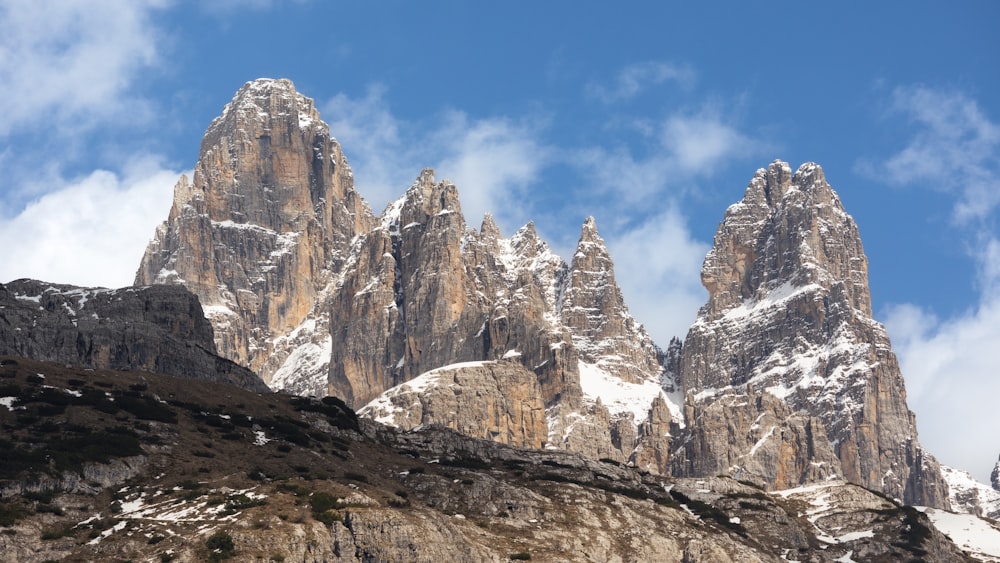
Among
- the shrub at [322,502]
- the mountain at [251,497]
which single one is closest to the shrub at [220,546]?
the mountain at [251,497]

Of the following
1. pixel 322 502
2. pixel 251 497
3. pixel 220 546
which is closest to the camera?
pixel 220 546

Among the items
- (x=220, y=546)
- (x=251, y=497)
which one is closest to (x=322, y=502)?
(x=251, y=497)

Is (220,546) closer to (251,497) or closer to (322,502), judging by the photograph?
(251,497)

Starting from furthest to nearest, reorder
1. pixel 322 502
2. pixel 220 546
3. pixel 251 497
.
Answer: pixel 251 497, pixel 322 502, pixel 220 546

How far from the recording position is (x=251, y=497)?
481 ft

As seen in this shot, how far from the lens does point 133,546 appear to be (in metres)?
131

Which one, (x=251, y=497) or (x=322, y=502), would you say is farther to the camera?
(x=251, y=497)

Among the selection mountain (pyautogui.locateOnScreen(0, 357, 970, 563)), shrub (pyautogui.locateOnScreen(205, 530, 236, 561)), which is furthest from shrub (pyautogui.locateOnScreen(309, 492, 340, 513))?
shrub (pyautogui.locateOnScreen(205, 530, 236, 561))

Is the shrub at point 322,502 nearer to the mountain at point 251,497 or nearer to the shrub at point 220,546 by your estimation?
the mountain at point 251,497

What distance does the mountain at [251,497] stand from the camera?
444ft

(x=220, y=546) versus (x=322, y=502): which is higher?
(x=322, y=502)

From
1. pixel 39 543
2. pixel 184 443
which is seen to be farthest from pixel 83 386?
pixel 39 543

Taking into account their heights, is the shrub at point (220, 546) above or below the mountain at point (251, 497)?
below

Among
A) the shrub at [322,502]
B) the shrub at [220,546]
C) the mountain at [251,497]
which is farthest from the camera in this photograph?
the shrub at [322,502]
